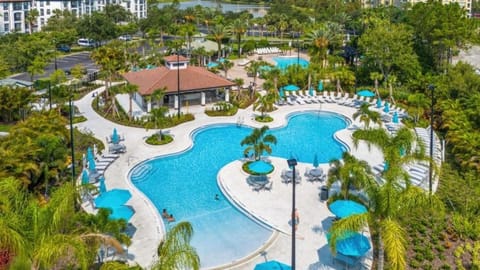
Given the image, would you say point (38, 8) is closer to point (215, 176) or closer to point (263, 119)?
point (263, 119)

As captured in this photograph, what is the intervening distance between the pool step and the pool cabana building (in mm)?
9904

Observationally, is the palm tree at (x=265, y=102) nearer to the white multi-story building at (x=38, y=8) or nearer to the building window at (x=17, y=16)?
the white multi-story building at (x=38, y=8)

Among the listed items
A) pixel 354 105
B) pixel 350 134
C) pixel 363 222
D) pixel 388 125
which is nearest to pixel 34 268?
pixel 363 222

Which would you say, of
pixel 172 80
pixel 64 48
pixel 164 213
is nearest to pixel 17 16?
pixel 64 48

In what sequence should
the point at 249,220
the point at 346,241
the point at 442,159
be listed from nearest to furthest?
the point at 346,241 → the point at 249,220 → the point at 442,159

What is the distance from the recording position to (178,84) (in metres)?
35.9

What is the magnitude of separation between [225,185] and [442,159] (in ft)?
43.4

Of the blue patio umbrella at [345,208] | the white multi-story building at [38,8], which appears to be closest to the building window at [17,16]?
the white multi-story building at [38,8]

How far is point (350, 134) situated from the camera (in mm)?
32531

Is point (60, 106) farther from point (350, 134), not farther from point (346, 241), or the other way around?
point (346, 241)

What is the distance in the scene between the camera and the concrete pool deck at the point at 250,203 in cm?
1730

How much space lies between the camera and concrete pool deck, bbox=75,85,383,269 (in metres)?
17.3

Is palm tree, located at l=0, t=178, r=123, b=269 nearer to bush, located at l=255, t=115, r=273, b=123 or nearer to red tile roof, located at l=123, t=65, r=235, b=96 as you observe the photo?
bush, located at l=255, t=115, r=273, b=123

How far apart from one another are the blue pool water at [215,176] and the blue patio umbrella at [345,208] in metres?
2.95
